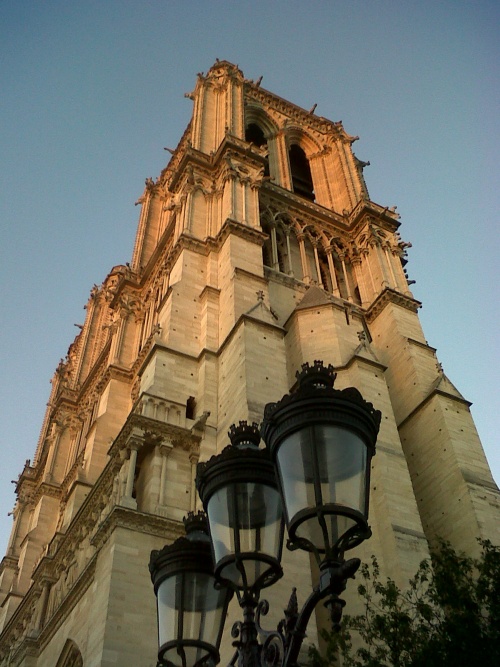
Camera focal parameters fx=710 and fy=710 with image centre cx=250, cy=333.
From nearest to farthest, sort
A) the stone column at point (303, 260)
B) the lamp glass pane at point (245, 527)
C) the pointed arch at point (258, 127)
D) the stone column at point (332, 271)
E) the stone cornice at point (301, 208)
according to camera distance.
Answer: the lamp glass pane at point (245, 527) → the stone column at point (303, 260) → the stone column at point (332, 271) → the stone cornice at point (301, 208) → the pointed arch at point (258, 127)

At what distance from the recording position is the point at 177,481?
48.4 feet

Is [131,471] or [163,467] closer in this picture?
[131,471]

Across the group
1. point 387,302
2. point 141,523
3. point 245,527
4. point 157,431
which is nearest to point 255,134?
point 387,302

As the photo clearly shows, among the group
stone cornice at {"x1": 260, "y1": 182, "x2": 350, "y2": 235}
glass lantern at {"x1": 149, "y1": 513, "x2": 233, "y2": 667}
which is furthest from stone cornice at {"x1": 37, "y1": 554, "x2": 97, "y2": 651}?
stone cornice at {"x1": 260, "y1": 182, "x2": 350, "y2": 235}

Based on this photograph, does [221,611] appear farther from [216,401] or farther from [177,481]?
[216,401]

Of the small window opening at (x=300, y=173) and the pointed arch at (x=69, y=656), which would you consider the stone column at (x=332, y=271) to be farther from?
the pointed arch at (x=69, y=656)

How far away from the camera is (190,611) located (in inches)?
214

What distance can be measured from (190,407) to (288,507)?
505 inches

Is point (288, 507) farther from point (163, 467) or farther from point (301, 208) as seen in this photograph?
point (301, 208)

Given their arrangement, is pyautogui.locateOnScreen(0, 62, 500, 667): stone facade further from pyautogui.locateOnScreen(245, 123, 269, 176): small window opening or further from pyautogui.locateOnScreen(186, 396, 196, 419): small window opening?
pyautogui.locateOnScreen(245, 123, 269, 176): small window opening

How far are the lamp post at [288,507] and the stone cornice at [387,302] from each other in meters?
18.2

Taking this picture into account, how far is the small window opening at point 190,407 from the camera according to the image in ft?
55.8

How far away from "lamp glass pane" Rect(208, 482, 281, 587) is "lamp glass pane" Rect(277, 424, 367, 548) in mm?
591

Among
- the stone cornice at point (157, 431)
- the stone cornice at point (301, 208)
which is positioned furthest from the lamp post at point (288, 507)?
the stone cornice at point (301, 208)
